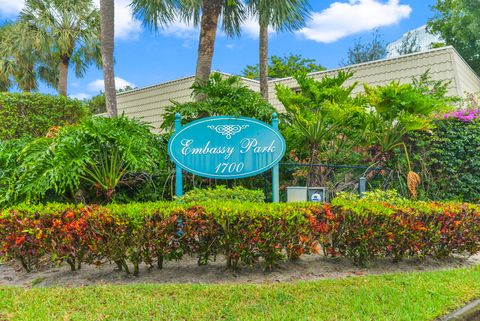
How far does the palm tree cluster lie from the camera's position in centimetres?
967

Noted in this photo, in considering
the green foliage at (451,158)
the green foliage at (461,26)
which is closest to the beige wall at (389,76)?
the green foliage at (451,158)

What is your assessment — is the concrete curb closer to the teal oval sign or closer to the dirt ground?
the dirt ground

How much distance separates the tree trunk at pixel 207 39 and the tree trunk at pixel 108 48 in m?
3.39

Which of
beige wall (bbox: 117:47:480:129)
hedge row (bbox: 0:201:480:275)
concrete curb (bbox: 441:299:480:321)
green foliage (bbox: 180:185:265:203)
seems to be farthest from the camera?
beige wall (bbox: 117:47:480:129)

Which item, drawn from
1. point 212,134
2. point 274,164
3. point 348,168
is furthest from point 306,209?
point 348,168

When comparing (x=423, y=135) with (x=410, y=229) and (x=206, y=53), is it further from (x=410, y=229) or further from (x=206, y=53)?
(x=206, y=53)

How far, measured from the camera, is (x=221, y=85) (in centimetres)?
784

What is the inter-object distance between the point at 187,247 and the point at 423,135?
635cm

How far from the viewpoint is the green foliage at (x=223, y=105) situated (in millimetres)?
7492

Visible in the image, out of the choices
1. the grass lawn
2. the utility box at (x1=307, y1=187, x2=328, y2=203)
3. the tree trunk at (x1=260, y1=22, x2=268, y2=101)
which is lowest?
the grass lawn

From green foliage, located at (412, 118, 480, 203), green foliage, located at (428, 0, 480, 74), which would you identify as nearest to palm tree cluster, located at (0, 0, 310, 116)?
green foliage, located at (412, 118, 480, 203)

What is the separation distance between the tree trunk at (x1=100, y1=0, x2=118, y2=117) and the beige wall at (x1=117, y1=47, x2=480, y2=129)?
1074mm

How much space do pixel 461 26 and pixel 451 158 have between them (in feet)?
61.8

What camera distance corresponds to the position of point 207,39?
9469 mm
